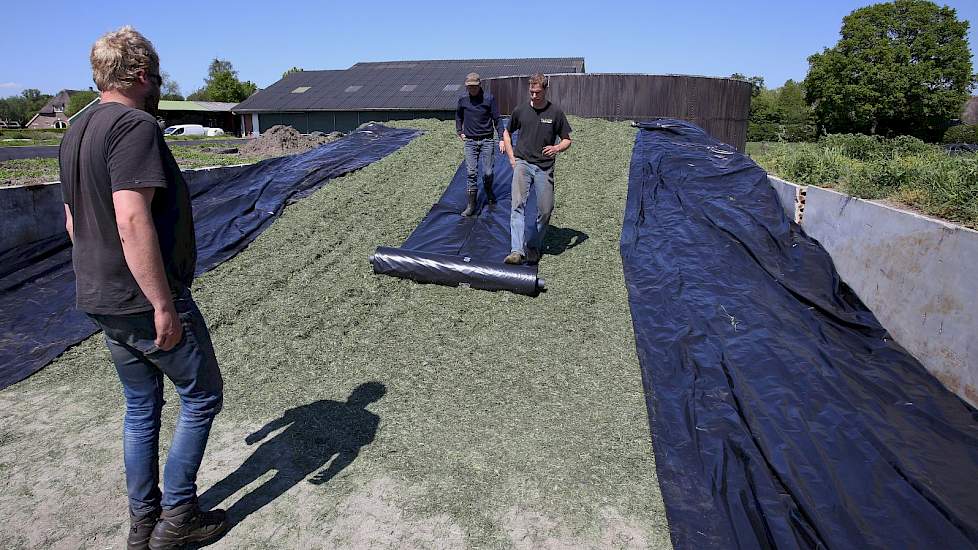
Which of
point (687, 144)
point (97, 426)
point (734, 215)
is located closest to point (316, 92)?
point (687, 144)

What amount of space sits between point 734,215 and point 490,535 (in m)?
5.39

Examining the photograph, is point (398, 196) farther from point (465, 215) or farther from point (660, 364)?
point (660, 364)

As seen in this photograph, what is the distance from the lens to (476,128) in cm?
635

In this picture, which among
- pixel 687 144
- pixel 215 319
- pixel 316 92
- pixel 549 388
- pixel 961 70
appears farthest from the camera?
pixel 961 70

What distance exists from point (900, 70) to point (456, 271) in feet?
130

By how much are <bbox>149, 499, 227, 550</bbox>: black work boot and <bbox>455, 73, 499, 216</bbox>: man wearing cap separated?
4541 millimetres

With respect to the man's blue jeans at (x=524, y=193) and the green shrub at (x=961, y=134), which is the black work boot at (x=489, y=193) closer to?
the man's blue jeans at (x=524, y=193)

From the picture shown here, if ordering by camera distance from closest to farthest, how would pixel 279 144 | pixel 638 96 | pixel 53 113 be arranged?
pixel 638 96, pixel 279 144, pixel 53 113

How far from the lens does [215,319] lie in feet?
14.9

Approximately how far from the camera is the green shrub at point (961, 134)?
30.7 meters

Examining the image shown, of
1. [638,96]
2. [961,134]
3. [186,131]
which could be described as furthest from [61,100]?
[961,134]

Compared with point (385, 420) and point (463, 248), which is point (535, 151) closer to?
point (463, 248)

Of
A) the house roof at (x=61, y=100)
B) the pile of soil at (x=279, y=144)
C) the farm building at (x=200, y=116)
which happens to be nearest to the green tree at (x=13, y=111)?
the house roof at (x=61, y=100)

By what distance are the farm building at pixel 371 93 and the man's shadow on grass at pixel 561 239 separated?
Answer: 2029 centimetres
